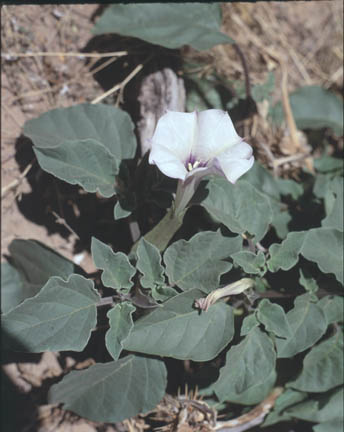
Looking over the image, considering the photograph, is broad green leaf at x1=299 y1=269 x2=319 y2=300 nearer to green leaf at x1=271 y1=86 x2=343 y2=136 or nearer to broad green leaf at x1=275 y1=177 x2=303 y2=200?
broad green leaf at x1=275 y1=177 x2=303 y2=200

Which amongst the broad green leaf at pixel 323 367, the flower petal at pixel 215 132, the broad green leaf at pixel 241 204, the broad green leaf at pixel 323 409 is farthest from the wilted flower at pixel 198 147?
the broad green leaf at pixel 323 409

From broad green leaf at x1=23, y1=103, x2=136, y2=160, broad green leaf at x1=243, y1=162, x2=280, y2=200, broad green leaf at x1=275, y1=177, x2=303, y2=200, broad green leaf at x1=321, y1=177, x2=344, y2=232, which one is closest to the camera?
broad green leaf at x1=321, y1=177, x2=344, y2=232

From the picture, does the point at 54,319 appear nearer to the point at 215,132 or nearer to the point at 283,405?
the point at 215,132

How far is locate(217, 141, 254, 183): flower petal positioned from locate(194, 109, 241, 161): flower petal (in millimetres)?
23

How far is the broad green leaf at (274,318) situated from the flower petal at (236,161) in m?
0.48

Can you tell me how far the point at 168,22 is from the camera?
196 centimetres

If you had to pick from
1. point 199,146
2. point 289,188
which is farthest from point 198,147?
point 289,188

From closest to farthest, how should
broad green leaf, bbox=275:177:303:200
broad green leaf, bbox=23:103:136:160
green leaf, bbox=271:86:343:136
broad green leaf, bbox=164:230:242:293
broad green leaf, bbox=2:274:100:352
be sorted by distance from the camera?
broad green leaf, bbox=2:274:100:352 < broad green leaf, bbox=164:230:242:293 < broad green leaf, bbox=23:103:136:160 < broad green leaf, bbox=275:177:303:200 < green leaf, bbox=271:86:343:136

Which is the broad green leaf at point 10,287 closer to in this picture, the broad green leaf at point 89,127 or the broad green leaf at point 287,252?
the broad green leaf at point 89,127

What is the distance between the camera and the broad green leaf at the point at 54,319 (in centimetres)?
132

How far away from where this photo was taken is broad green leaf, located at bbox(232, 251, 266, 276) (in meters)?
1.44

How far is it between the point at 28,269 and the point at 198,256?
684 millimetres

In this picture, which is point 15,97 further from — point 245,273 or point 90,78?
point 245,273

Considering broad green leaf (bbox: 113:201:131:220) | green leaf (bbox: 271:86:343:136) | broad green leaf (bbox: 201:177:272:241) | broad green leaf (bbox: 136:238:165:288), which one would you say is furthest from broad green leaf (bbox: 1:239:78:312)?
green leaf (bbox: 271:86:343:136)
